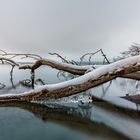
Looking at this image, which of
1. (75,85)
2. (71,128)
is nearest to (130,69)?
(75,85)

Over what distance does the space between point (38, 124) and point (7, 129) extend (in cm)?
107

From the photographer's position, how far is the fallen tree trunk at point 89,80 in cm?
772

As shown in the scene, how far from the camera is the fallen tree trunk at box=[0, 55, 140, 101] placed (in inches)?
304

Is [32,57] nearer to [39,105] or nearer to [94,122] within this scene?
[39,105]

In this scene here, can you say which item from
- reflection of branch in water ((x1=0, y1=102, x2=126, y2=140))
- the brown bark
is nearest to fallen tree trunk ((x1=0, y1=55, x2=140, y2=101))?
the brown bark

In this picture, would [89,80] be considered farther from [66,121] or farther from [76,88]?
[66,121]

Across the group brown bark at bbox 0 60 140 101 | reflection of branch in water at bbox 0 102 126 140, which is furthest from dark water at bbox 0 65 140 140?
brown bark at bbox 0 60 140 101

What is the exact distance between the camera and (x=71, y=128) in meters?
8.39

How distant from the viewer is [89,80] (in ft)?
27.4

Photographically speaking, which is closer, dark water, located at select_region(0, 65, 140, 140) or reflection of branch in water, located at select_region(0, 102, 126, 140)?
dark water, located at select_region(0, 65, 140, 140)

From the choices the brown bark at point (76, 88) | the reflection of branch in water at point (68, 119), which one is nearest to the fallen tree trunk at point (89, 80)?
the brown bark at point (76, 88)

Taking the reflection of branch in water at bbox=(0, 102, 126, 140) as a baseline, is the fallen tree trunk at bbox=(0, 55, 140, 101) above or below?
above

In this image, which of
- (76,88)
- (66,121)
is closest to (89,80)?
(76,88)

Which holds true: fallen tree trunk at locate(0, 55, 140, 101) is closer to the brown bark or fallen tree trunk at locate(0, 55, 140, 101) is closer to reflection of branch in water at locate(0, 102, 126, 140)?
the brown bark
